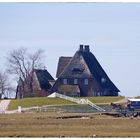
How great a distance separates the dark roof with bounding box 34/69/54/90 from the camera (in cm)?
3209

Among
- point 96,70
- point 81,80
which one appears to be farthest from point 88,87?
point 96,70

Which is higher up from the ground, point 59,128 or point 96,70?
point 96,70

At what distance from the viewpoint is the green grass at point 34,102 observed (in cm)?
3416

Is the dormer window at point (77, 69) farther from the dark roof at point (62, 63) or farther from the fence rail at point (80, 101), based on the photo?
the fence rail at point (80, 101)

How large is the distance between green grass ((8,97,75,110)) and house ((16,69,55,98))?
0.39 metres

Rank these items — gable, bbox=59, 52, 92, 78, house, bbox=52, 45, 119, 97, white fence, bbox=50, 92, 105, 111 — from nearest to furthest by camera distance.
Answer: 1. house, bbox=52, 45, 119, 97
2. white fence, bbox=50, 92, 105, 111
3. gable, bbox=59, 52, 92, 78

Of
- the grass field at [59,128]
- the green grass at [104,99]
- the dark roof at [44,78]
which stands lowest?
the grass field at [59,128]

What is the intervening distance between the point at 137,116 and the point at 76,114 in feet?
13.1

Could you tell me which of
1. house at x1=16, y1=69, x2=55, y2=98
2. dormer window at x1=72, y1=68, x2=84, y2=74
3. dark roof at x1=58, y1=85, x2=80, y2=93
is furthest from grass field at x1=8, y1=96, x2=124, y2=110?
dormer window at x1=72, y1=68, x2=84, y2=74

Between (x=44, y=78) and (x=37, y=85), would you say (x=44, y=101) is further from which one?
(x=37, y=85)

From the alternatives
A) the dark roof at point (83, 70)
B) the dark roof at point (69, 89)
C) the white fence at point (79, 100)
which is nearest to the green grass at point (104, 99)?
the white fence at point (79, 100)

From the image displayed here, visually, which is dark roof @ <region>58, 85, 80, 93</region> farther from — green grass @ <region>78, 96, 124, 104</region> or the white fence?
green grass @ <region>78, 96, 124, 104</region>

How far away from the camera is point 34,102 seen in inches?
1384

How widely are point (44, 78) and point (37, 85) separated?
2.88ft
